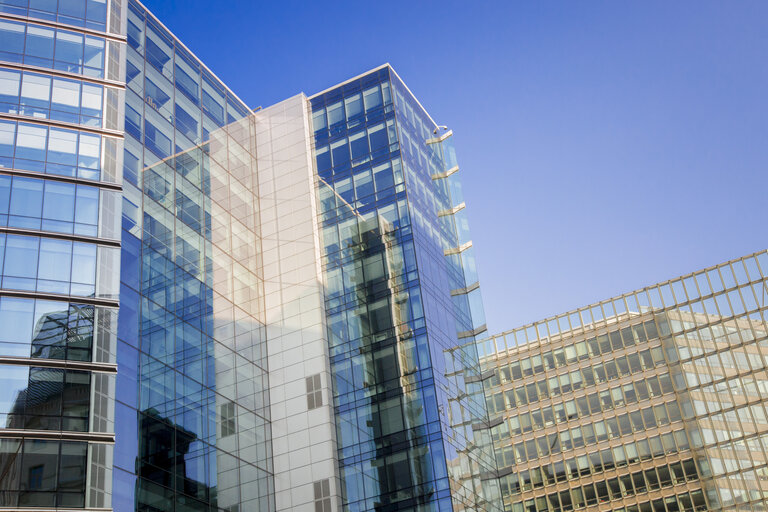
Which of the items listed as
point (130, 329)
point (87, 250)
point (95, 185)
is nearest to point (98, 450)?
point (130, 329)

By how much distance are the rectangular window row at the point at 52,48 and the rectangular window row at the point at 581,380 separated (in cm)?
5701

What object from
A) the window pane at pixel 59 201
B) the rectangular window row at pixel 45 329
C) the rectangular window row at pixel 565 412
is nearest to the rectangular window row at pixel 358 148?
the window pane at pixel 59 201

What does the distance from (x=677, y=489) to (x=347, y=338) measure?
49.4 metres

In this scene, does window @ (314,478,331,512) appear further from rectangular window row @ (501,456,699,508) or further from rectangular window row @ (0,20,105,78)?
rectangular window row @ (501,456,699,508)

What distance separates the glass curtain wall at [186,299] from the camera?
47.3 metres

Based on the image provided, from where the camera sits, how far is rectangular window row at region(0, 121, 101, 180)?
4791 centimetres

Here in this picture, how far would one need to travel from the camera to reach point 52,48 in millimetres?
52406

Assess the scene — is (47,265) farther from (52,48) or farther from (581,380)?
(581,380)

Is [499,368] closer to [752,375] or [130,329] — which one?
[752,375]

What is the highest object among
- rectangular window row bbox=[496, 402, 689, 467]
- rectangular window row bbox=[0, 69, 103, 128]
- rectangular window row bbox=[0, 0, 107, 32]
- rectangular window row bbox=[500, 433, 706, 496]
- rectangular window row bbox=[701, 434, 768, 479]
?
rectangular window row bbox=[0, 0, 107, 32]

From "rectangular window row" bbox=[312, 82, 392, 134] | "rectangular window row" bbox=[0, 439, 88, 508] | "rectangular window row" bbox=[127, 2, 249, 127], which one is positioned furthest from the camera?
"rectangular window row" bbox=[312, 82, 392, 134]

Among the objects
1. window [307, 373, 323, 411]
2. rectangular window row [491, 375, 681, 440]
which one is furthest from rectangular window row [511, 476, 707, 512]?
window [307, 373, 323, 411]

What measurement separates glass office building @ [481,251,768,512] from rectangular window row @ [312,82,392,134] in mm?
36087

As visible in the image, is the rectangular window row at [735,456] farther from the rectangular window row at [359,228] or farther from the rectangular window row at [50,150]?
the rectangular window row at [50,150]
